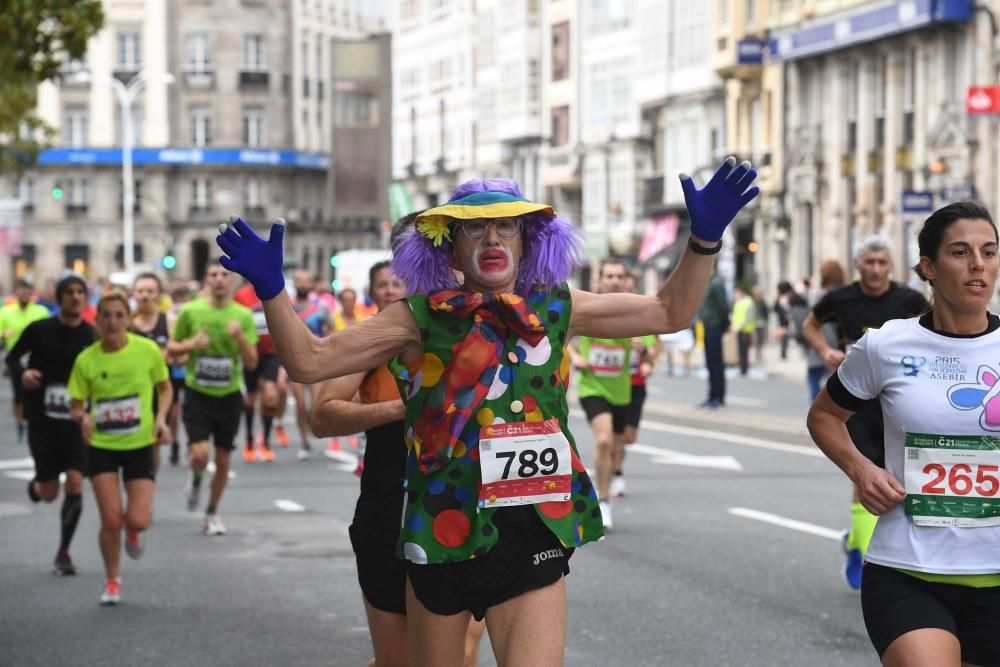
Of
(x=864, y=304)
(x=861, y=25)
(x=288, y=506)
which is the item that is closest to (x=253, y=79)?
(x=861, y=25)

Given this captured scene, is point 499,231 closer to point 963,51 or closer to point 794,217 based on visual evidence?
point 963,51

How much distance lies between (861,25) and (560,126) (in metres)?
27.8

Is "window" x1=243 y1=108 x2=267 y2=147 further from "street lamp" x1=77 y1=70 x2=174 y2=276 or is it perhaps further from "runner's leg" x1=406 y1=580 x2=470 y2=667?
"runner's leg" x1=406 y1=580 x2=470 y2=667

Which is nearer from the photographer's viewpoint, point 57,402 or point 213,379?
point 57,402

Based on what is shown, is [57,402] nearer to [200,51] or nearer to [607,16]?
[607,16]

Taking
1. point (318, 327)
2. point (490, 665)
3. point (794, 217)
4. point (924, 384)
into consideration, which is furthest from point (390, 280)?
point (794, 217)

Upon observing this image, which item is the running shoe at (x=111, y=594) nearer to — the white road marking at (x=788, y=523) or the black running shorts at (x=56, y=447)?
the black running shorts at (x=56, y=447)

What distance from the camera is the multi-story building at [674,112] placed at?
59000 millimetres

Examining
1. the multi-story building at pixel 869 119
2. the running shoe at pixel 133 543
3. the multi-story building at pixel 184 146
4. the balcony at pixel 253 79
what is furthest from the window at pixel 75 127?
the running shoe at pixel 133 543

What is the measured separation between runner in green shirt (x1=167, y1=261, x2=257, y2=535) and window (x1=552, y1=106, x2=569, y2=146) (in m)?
59.6

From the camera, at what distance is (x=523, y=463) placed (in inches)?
→ 206

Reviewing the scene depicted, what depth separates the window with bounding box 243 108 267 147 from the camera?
109 m

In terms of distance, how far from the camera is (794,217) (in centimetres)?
5209

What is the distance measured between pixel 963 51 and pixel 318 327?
2525cm
